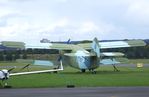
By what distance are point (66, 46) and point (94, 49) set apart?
277 inches

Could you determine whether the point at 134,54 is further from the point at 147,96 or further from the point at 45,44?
the point at 147,96

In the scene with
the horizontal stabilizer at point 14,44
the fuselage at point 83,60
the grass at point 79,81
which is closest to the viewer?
the grass at point 79,81

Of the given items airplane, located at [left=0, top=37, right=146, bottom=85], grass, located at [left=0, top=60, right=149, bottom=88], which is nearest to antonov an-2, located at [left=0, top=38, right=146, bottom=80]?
airplane, located at [left=0, top=37, right=146, bottom=85]

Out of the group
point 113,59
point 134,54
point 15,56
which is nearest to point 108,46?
point 113,59

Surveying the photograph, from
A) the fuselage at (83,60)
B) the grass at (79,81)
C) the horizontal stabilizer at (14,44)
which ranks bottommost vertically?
the grass at (79,81)

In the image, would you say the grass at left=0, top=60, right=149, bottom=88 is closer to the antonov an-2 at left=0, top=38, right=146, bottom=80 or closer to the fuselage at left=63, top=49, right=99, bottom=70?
the antonov an-2 at left=0, top=38, right=146, bottom=80

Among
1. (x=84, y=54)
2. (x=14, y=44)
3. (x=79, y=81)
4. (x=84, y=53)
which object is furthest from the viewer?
(x=14, y=44)

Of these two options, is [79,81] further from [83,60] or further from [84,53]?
Answer: [83,60]

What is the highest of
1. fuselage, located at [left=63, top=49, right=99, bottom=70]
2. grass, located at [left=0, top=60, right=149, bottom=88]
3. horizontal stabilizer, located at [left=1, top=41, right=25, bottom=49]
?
horizontal stabilizer, located at [left=1, top=41, right=25, bottom=49]

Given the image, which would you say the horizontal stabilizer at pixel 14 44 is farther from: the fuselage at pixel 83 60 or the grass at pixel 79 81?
the grass at pixel 79 81

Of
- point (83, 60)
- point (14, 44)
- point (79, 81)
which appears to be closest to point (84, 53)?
point (83, 60)

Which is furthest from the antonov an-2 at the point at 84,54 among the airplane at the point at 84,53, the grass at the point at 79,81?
the grass at the point at 79,81

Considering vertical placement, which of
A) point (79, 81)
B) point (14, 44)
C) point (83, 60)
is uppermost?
point (14, 44)

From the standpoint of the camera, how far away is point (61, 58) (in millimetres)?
58719
